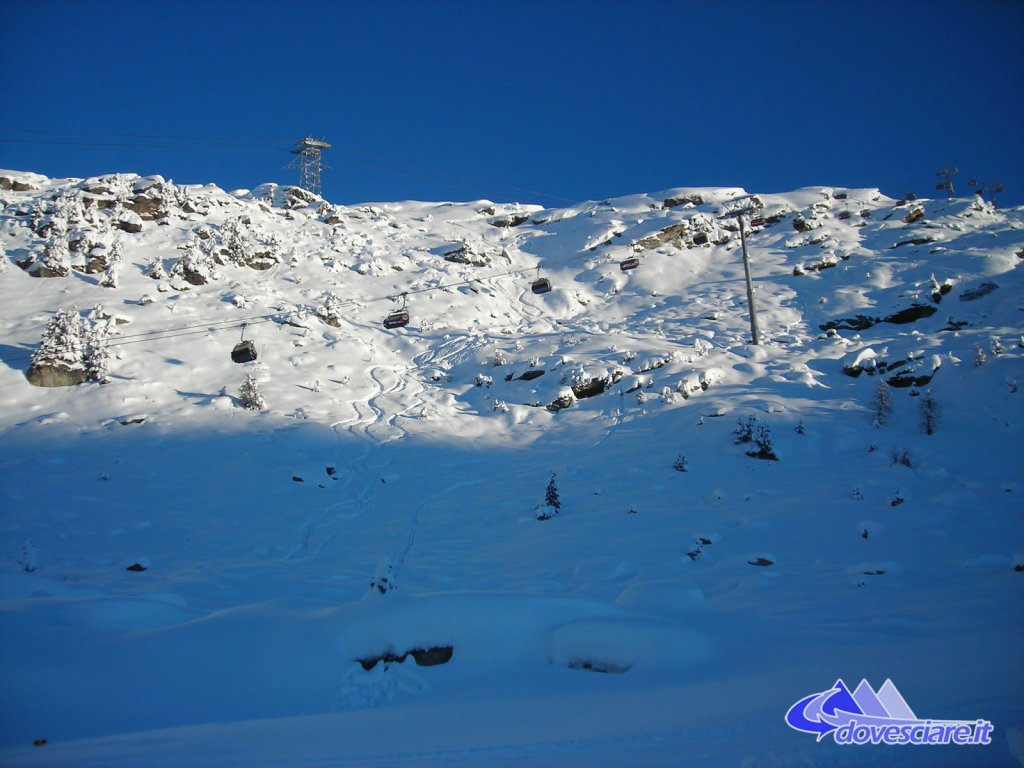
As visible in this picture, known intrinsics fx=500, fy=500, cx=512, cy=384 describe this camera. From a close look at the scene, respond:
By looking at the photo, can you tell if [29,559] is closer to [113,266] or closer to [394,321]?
[394,321]

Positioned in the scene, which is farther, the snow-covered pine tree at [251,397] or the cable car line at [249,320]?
the cable car line at [249,320]

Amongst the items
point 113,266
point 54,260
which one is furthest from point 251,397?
point 54,260

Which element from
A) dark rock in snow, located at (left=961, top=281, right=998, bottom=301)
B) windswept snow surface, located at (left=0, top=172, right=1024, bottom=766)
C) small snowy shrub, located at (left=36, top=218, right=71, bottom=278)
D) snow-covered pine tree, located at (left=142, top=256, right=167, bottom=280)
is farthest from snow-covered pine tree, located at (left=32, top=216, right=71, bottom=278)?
dark rock in snow, located at (left=961, top=281, right=998, bottom=301)

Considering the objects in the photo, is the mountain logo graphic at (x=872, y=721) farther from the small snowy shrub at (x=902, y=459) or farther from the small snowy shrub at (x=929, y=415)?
the small snowy shrub at (x=929, y=415)

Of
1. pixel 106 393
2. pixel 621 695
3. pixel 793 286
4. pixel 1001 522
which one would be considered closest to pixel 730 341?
pixel 793 286

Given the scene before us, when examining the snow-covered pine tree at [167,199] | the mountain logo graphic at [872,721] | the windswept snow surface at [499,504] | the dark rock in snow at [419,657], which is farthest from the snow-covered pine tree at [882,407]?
the snow-covered pine tree at [167,199]

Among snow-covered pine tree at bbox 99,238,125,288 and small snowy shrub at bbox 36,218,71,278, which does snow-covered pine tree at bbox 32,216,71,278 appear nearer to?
small snowy shrub at bbox 36,218,71,278

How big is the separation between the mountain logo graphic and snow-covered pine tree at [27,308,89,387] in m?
24.4

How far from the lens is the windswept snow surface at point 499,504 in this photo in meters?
4.53

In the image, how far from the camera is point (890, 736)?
12.2 feet

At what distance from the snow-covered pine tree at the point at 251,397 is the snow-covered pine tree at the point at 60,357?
6.41 m

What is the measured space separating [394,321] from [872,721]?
24915 millimetres

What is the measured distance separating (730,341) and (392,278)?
2111 centimetres

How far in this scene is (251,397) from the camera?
18.5 metres
